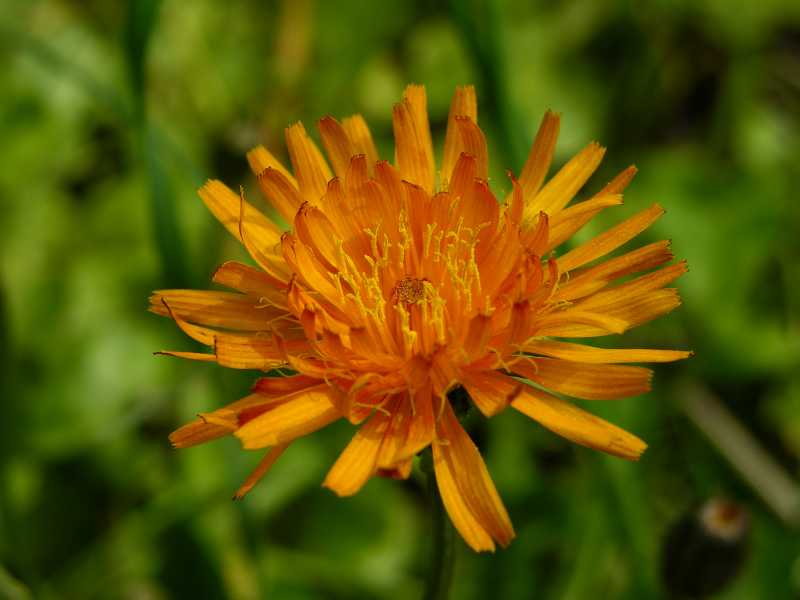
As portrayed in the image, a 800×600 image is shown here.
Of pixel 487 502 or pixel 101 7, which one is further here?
pixel 101 7

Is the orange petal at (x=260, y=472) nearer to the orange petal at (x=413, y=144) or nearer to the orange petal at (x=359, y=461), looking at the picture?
the orange petal at (x=359, y=461)

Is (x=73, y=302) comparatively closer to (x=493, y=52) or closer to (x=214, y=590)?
(x=214, y=590)

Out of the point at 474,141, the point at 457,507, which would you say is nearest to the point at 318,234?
the point at 474,141

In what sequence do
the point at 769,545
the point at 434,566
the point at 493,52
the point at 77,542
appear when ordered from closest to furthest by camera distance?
the point at 434,566
the point at 493,52
the point at 769,545
the point at 77,542

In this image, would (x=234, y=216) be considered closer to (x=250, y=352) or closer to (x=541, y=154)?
(x=250, y=352)

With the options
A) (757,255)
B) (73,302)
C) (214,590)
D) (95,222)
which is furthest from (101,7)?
(757,255)

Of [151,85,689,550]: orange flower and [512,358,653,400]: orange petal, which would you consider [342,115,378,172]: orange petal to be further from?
[512,358,653,400]: orange petal
